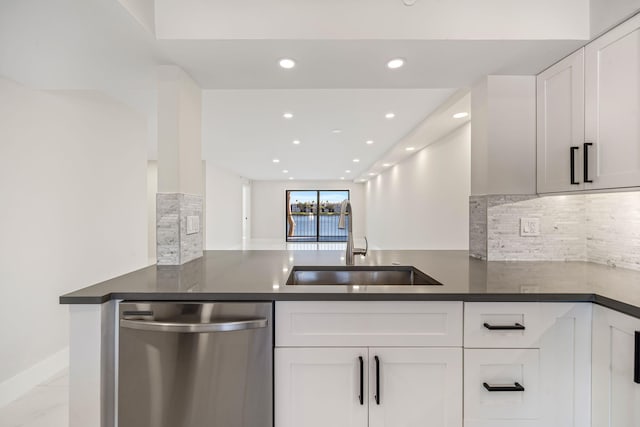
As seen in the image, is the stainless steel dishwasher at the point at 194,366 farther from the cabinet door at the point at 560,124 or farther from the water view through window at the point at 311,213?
the water view through window at the point at 311,213

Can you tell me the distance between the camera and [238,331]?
1.16 meters

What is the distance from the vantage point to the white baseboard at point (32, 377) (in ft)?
6.73

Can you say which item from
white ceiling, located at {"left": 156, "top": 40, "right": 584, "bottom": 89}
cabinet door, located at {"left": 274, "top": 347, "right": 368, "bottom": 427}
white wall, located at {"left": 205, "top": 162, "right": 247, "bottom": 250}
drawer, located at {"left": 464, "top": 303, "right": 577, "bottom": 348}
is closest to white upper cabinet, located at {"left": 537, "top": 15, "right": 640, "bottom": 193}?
white ceiling, located at {"left": 156, "top": 40, "right": 584, "bottom": 89}

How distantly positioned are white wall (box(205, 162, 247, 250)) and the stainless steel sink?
6.07 m

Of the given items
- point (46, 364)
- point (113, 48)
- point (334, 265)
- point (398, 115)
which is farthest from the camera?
point (398, 115)

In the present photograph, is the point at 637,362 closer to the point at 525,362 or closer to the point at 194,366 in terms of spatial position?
the point at 525,362

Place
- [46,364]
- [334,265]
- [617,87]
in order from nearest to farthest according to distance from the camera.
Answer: [617,87] < [334,265] < [46,364]

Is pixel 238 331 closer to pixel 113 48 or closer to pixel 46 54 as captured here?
pixel 113 48

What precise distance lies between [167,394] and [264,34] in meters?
1.70

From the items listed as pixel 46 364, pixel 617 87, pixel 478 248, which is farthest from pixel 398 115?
pixel 46 364

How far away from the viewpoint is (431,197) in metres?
4.95

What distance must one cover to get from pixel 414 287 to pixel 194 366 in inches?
37.6

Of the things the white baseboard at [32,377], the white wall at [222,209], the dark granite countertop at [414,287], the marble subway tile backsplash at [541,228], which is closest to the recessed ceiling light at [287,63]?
the dark granite countertop at [414,287]

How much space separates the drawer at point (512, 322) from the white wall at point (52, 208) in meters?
2.98
